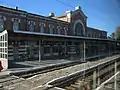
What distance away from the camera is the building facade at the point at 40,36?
68.7ft

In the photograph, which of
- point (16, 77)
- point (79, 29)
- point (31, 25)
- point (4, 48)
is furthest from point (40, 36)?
point (79, 29)

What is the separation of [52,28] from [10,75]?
21854 millimetres

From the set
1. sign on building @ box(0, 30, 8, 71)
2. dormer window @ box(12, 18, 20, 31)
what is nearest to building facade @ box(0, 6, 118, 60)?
dormer window @ box(12, 18, 20, 31)

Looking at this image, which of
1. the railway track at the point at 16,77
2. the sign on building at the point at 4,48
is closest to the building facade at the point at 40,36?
the sign on building at the point at 4,48

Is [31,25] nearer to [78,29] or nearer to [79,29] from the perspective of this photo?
[78,29]

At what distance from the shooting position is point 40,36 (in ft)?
67.9

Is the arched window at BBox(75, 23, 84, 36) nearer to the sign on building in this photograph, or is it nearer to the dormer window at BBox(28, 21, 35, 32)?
the dormer window at BBox(28, 21, 35, 32)

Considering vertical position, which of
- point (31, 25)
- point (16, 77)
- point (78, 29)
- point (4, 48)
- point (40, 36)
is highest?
point (78, 29)

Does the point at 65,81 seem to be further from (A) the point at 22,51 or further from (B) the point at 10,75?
(A) the point at 22,51

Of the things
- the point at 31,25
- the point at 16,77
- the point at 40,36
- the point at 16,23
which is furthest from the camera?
the point at 31,25

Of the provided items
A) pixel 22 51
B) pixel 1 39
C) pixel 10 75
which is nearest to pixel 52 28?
pixel 22 51

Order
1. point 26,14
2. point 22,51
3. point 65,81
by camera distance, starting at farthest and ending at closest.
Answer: point 26,14
point 22,51
point 65,81

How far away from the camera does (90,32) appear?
161 ft

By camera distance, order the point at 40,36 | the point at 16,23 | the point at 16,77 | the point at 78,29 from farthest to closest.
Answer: the point at 78,29 → the point at 16,23 → the point at 40,36 → the point at 16,77
